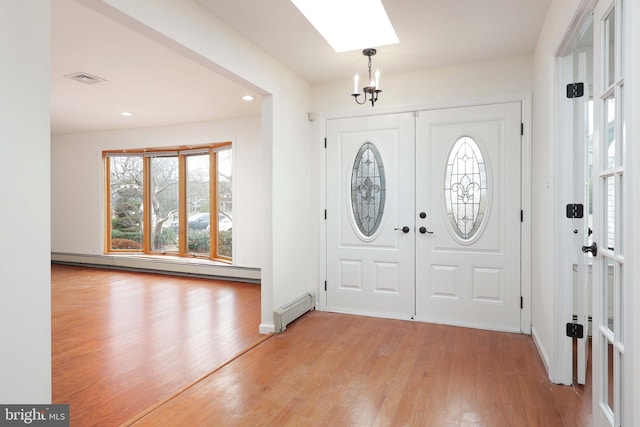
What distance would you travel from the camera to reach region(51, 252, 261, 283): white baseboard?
620 centimetres

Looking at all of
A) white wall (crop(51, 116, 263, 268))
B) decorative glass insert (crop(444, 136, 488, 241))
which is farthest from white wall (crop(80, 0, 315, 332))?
white wall (crop(51, 116, 263, 268))

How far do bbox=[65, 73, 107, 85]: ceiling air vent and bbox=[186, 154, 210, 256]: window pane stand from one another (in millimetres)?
2483

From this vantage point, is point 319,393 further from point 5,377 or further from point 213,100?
point 213,100

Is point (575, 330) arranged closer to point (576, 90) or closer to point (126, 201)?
point (576, 90)

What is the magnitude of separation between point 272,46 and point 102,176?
539 centimetres

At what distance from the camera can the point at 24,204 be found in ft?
5.30

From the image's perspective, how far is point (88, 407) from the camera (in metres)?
2.33

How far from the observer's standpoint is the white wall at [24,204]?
1.54 metres

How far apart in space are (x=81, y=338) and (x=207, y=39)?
288cm

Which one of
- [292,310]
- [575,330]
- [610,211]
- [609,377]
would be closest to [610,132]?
[610,211]

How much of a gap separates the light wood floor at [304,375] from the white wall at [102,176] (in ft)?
6.96

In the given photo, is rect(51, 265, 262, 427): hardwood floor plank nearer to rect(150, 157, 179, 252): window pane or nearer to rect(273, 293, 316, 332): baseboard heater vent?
rect(273, 293, 316, 332): baseboard heater vent

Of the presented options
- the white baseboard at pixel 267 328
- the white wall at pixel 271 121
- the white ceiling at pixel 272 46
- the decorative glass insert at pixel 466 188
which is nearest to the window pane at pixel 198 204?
the white ceiling at pixel 272 46

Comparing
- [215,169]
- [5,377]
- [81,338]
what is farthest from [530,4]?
[215,169]
